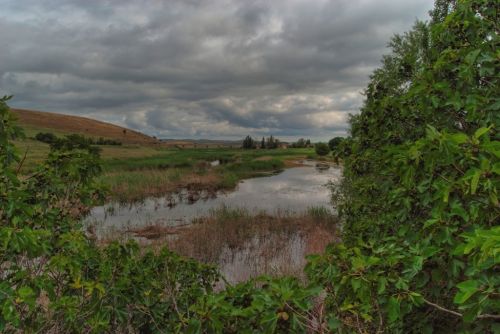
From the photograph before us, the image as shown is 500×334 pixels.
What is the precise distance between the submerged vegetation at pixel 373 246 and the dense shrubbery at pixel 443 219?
0.01 m

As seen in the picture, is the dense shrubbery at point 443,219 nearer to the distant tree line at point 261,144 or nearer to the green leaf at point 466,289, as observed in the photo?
the green leaf at point 466,289

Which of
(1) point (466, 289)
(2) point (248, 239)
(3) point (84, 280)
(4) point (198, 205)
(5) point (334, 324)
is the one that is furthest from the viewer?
(4) point (198, 205)

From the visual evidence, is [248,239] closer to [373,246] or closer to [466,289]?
[373,246]

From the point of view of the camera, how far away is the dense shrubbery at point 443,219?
2.00 m

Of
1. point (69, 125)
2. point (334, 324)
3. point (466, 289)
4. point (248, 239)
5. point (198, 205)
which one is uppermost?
point (69, 125)

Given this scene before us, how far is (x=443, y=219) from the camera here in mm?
2395

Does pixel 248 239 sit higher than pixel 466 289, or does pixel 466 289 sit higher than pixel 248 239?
pixel 466 289

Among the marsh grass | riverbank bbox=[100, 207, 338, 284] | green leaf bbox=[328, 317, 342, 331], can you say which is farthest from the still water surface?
green leaf bbox=[328, 317, 342, 331]

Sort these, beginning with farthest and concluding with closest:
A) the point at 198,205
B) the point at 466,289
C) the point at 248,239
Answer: the point at 198,205
the point at 248,239
the point at 466,289

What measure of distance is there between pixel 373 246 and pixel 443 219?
0.65 meters

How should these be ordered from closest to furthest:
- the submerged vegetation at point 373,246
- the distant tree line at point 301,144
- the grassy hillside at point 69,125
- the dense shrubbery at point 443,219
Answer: the dense shrubbery at point 443,219
the submerged vegetation at point 373,246
the grassy hillside at point 69,125
the distant tree line at point 301,144

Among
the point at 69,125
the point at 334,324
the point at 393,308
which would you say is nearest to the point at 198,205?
the point at 334,324

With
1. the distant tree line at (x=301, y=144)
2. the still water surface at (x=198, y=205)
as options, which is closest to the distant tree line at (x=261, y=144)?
the distant tree line at (x=301, y=144)

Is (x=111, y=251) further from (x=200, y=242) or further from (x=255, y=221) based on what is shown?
(x=255, y=221)
